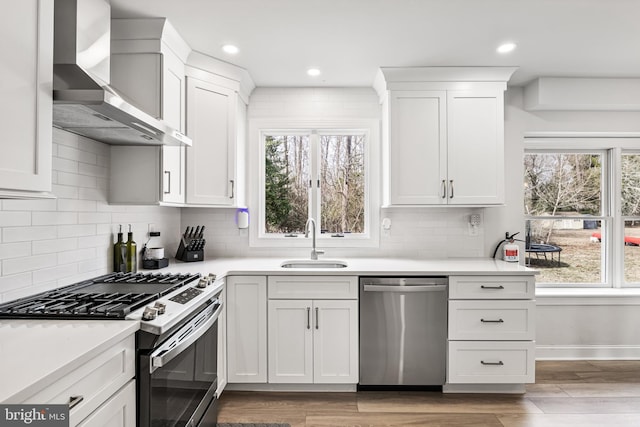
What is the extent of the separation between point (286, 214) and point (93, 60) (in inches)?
74.9

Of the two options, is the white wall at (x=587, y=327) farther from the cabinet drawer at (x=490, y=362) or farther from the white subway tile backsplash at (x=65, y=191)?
the white subway tile backsplash at (x=65, y=191)

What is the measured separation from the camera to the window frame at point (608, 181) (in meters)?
3.24

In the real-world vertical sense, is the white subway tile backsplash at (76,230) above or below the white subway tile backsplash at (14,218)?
below

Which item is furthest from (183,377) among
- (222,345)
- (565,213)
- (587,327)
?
(565,213)

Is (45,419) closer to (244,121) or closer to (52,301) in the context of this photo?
(52,301)

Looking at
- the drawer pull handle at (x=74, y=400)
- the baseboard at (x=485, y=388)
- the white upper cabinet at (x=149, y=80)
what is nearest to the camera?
the drawer pull handle at (x=74, y=400)

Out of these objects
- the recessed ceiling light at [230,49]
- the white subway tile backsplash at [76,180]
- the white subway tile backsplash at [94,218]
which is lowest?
the white subway tile backsplash at [94,218]

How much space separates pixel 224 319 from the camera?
8.07 ft

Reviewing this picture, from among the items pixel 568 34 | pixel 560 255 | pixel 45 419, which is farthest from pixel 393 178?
pixel 45 419

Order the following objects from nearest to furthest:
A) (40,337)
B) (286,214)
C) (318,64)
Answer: (40,337)
(318,64)
(286,214)

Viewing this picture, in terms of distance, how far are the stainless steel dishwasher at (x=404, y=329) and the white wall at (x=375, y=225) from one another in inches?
27.6

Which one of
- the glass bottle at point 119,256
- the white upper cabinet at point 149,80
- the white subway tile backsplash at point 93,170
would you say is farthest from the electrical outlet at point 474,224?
the white subway tile backsplash at point 93,170

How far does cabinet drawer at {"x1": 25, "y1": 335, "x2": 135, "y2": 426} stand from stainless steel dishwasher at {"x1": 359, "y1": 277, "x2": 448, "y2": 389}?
5.12 ft

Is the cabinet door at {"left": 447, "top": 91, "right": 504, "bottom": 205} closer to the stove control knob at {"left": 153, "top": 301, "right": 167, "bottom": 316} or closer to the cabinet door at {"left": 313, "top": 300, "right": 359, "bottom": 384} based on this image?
the cabinet door at {"left": 313, "top": 300, "right": 359, "bottom": 384}
